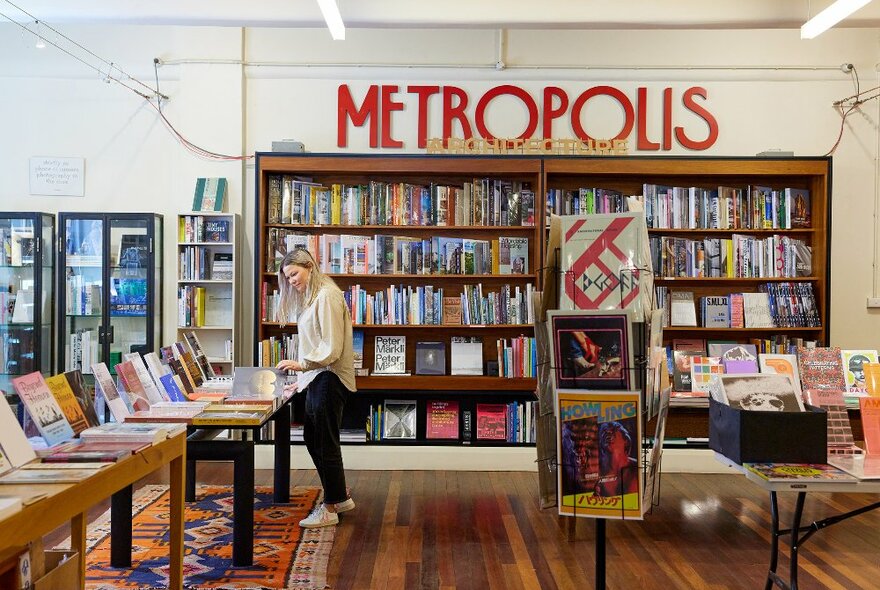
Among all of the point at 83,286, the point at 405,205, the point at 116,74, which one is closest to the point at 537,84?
the point at 405,205

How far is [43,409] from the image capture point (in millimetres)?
2684

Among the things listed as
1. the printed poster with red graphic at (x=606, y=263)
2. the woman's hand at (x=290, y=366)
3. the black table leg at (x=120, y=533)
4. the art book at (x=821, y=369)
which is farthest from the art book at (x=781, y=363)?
the black table leg at (x=120, y=533)

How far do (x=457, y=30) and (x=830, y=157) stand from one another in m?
3.19

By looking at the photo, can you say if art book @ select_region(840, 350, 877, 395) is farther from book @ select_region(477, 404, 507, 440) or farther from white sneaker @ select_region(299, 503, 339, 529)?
white sneaker @ select_region(299, 503, 339, 529)

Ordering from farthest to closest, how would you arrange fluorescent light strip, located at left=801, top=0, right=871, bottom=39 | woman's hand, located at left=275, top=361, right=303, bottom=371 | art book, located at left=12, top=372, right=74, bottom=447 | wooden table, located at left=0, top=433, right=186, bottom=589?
fluorescent light strip, located at left=801, top=0, right=871, bottom=39 → woman's hand, located at left=275, top=361, right=303, bottom=371 → art book, located at left=12, top=372, right=74, bottom=447 → wooden table, located at left=0, top=433, right=186, bottom=589

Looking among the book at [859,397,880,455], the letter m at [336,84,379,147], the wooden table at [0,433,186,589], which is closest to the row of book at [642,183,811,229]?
the letter m at [336,84,379,147]

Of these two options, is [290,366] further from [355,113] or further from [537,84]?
[537,84]

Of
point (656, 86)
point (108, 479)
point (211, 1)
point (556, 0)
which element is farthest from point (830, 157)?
point (108, 479)

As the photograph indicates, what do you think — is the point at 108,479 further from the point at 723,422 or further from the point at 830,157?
the point at 830,157

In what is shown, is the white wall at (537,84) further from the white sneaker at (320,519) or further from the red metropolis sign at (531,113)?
the white sneaker at (320,519)

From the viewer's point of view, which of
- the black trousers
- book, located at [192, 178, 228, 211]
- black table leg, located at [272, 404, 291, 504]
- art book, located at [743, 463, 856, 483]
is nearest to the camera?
art book, located at [743, 463, 856, 483]

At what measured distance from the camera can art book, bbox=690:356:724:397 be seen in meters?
5.58

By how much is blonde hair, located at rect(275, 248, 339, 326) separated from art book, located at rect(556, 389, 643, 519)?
201 centimetres

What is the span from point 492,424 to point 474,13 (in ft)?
10.5
